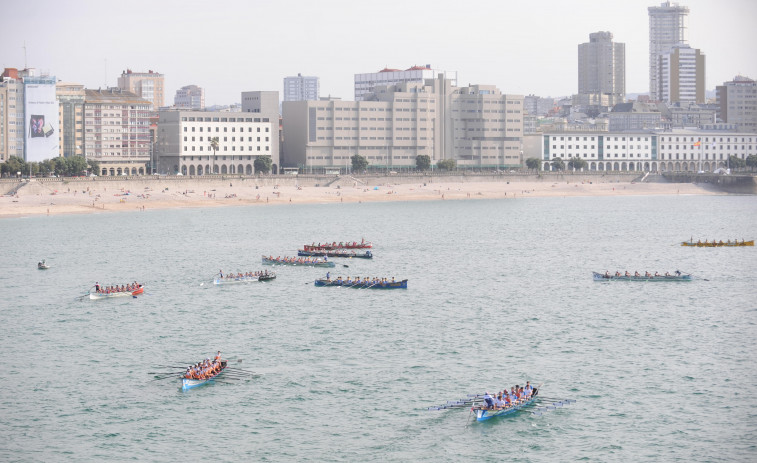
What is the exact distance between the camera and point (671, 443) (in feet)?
168

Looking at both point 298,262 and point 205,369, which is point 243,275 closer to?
point 298,262

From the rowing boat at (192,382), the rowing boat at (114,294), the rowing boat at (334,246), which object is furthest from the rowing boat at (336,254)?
the rowing boat at (192,382)

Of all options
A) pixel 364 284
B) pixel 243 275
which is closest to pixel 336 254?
pixel 243 275

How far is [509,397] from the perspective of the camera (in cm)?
5547

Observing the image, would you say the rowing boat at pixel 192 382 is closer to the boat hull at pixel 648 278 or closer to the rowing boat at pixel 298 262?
the boat hull at pixel 648 278

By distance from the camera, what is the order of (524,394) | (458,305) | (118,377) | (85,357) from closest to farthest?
(524,394)
(118,377)
(85,357)
(458,305)

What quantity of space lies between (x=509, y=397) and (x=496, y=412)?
1.38 m

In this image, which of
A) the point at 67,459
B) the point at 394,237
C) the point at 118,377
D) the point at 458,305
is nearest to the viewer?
the point at 67,459

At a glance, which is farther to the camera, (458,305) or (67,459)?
(458,305)

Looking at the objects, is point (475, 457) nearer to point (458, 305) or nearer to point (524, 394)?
point (524, 394)

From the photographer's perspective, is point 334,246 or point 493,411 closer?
point 493,411

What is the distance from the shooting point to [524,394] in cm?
5619

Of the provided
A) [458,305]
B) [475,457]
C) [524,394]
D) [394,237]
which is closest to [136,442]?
[475,457]

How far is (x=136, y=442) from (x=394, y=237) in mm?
96981
